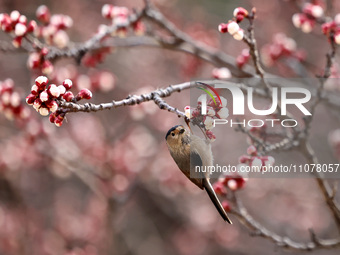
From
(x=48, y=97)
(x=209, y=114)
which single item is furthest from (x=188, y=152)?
(x=48, y=97)

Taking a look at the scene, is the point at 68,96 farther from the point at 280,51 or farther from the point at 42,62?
the point at 280,51

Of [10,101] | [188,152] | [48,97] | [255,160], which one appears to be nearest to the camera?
[48,97]

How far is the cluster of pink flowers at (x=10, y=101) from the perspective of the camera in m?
2.37

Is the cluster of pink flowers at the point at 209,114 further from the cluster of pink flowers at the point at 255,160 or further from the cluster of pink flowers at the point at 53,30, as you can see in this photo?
the cluster of pink flowers at the point at 53,30

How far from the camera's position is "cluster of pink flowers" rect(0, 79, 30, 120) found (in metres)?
2.37

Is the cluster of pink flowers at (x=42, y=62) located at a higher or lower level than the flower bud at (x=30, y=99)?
higher

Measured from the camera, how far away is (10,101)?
7.80 feet

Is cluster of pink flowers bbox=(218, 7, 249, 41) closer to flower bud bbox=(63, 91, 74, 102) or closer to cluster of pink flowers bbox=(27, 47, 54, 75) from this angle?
flower bud bbox=(63, 91, 74, 102)

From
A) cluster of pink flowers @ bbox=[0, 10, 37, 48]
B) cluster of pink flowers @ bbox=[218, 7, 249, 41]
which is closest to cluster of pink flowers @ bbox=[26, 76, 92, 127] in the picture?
cluster of pink flowers @ bbox=[218, 7, 249, 41]

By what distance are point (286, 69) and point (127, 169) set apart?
1.73 m

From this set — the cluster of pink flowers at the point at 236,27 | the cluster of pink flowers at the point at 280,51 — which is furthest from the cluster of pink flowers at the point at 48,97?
the cluster of pink flowers at the point at 280,51

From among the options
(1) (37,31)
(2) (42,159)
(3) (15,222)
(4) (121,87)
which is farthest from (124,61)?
(1) (37,31)

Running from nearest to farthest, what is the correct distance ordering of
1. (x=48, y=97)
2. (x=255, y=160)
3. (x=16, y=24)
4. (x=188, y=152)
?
(x=48, y=97) < (x=188, y=152) < (x=255, y=160) < (x=16, y=24)

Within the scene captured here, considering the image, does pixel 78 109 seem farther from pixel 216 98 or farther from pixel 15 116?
pixel 15 116
